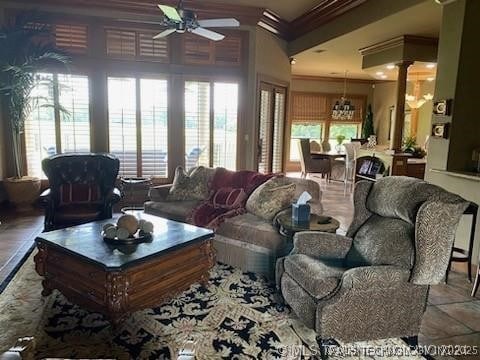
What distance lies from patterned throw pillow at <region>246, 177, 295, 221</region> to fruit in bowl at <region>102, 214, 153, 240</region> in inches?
49.4

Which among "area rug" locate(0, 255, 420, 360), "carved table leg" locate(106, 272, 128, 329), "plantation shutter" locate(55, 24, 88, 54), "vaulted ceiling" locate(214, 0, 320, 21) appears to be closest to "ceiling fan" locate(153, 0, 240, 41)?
"vaulted ceiling" locate(214, 0, 320, 21)

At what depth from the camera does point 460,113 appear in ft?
13.7

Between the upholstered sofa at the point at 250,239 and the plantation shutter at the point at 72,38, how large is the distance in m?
3.60

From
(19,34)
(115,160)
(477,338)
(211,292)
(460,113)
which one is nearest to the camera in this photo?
(477,338)

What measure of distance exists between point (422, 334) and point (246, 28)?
18.8 ft

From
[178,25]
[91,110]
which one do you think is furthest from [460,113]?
[91,110]

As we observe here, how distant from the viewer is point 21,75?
527 centimetres

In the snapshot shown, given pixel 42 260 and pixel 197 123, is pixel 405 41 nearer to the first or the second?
pixel 197 123

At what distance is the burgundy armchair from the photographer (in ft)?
13.4

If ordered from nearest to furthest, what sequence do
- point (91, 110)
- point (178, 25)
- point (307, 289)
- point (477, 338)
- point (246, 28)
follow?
point (307, 289) < point (477, 338) < point (178, 25) < point (91, 110) < point (246, 28)

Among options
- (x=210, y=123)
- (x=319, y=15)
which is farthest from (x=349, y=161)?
(x=210, y=123)

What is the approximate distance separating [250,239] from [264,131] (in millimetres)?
4114

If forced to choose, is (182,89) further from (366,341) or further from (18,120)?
(366,341)

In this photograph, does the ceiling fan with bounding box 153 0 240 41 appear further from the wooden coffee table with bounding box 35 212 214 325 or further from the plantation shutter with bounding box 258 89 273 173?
the plantation shutter with bounding box 258 89 273 173
